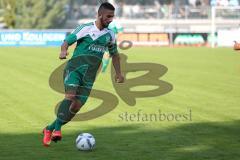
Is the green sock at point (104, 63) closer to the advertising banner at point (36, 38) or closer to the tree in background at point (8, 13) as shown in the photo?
the advertising banner at point (36, 38)

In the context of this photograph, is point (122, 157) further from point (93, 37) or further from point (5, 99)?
point (5, 99)

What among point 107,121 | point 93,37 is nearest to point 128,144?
point 93,37

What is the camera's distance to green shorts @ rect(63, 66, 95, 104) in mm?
10594

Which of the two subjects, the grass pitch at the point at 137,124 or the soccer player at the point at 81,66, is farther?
the soccer player at the point at 81,66

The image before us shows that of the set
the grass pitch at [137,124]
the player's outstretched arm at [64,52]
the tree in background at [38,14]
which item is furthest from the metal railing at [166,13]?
the player's outstretched arm at [64,52]

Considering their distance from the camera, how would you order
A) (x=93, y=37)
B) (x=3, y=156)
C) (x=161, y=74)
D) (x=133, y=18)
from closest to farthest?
(x=3, y=156) → (x=93, y=37) → (x=161, y=74) → (x=133, y=18)

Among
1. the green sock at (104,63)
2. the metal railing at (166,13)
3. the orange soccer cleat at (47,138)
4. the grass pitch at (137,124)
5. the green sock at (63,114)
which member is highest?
the green sock at (63,114)

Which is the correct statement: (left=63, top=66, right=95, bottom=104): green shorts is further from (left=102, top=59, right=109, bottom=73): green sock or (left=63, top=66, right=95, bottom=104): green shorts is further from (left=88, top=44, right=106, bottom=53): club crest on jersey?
(left=102, top=59, right=109, bottom=73): green sock

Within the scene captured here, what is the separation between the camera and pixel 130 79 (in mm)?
22375

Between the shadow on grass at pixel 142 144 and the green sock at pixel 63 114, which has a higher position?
the green sock at pixel 63 114

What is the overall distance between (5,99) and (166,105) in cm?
421

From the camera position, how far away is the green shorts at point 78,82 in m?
10.6

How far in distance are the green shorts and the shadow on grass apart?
2.82 ft

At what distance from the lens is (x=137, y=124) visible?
1325 cm
